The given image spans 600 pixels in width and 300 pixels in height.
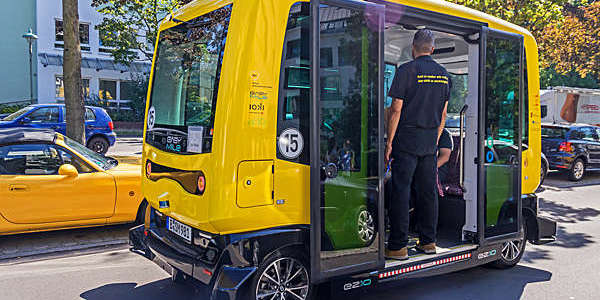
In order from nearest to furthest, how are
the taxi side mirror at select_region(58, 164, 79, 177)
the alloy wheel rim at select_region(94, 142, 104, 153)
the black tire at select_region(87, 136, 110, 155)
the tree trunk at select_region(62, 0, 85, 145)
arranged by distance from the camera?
the taxi side mirror at select_region(58, 164, 79, 177)
the tree trunk at select_region(62, 0, 85, 145)
the black tire at select_region(87, 136, 110, 155)
the alloy wheel rim at select_region(94, 142, 104, 153)

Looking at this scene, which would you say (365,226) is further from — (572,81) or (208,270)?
(572,81)

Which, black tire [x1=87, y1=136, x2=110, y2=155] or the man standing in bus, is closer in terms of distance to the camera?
the man standing in bus

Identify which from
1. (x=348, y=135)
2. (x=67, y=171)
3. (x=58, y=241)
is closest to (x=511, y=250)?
(x=348, y=135)

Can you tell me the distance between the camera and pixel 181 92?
402 centimetres

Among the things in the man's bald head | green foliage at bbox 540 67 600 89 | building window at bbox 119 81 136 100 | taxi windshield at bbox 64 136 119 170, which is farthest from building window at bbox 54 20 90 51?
green foliage at bbox 540 67 600 89

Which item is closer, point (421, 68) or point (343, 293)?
point (343, 293)

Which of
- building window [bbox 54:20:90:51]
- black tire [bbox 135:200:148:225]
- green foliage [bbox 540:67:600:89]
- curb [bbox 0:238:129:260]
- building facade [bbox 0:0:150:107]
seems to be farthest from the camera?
green foliage [bbox 540:67:600:89]

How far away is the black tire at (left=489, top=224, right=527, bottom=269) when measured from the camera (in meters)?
5.28

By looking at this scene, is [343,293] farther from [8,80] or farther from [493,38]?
[8,80]

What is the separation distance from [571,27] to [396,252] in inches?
692

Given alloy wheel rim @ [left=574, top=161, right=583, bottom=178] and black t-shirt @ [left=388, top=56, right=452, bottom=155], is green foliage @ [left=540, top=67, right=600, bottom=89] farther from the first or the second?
black t-shirt @ [left=388, top=56, right=452, bottom=155]

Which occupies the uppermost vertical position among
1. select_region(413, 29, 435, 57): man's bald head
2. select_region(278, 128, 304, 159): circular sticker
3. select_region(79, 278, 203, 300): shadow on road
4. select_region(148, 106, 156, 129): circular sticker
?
select_region(413, 29, 435, 57): man's bald head

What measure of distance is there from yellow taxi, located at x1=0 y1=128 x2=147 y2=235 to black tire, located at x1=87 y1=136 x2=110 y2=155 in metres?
8.84

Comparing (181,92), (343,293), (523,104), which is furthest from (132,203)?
(523,104)
